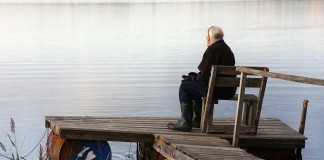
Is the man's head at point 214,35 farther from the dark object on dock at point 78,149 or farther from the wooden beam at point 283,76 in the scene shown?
the dark object on dock at point 78,149

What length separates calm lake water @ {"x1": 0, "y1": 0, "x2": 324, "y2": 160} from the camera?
18.0 m

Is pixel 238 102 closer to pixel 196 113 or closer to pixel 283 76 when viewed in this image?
pixel 196 113

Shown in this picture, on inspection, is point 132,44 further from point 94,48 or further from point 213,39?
point 213,39

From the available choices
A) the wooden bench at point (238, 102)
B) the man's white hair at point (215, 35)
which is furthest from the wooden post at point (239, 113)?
the man's white hair at point (215, 35)

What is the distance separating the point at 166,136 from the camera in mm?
10047

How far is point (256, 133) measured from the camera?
10547mm

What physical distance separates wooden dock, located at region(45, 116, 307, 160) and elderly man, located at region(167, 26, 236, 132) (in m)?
0.14

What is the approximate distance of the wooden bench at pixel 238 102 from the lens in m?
9.99

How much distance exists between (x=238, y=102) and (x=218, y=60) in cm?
53

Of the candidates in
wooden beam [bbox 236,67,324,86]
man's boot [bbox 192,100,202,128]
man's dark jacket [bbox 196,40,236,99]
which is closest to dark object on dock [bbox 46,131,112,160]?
man's boot [bbox 192,100,202,128]

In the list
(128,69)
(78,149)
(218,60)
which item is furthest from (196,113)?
(128,69)

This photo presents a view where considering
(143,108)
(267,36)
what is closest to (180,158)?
(143,108)

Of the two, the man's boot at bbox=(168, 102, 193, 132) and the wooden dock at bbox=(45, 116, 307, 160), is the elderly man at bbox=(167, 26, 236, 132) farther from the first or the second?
the wooden dock at bbox=(45, 116, 307, 160)

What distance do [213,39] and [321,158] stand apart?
3.73 metres
